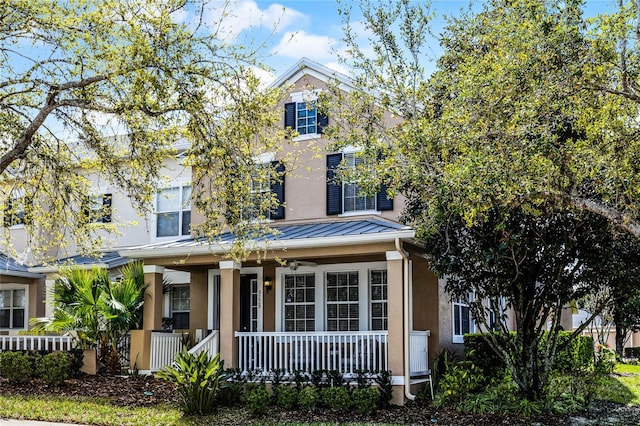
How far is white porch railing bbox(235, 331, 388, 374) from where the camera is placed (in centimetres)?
1445

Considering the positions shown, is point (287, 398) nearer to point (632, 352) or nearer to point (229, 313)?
point (229, 313)

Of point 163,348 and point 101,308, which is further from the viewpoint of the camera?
point 163,348

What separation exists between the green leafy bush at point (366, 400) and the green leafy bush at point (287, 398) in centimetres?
115

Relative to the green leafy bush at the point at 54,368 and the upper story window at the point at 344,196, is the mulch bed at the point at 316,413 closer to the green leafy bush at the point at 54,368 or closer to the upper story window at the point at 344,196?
the green leafy bush at the point at 54,368

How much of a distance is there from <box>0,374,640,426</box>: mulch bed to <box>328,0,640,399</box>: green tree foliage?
1.03 metres

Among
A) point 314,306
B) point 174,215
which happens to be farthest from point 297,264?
point 174,215

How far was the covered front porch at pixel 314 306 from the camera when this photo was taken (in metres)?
14.2

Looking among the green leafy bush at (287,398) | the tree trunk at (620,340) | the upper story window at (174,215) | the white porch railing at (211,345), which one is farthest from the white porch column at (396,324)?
the tree trunk at (620,340)

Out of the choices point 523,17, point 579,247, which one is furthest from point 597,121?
point 579,247

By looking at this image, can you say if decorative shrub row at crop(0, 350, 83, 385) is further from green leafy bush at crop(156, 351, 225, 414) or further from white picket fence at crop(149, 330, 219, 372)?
green leafy bush at crop(156, 351, 225, 414)

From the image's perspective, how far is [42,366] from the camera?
613 inches

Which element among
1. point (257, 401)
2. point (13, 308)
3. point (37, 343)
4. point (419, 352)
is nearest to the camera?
point (257, 401)

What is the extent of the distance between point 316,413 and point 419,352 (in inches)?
111

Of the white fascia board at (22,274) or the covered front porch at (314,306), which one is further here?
the white fascia board at (22,274)
